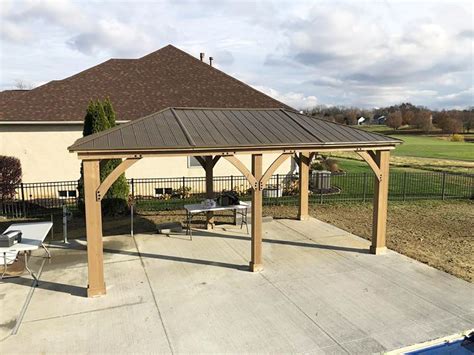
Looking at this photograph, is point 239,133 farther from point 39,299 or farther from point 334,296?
point 39,299

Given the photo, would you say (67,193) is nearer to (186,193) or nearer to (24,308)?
(186,193)

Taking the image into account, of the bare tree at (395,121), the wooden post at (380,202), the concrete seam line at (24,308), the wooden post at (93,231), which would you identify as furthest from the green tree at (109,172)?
the bare tree at (395,121)

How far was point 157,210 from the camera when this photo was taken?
1440 centimetres

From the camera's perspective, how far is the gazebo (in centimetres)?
696

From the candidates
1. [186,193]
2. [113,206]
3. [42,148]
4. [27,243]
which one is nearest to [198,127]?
[27,243]

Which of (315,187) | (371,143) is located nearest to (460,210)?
(315,187)

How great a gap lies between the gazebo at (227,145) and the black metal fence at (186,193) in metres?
6.31

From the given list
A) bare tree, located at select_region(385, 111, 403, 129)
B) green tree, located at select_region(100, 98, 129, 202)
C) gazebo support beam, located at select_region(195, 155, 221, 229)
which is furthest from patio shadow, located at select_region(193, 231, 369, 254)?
bare tree, located at select_region(385, 111, 403, 129)

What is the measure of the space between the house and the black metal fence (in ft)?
2.00

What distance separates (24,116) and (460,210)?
705 inches

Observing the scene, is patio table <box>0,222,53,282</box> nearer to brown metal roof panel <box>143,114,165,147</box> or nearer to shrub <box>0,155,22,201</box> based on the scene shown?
→ brown metal roof panel <box>143,114,165,147</box>

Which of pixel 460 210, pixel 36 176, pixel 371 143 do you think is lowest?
pixel 460 210

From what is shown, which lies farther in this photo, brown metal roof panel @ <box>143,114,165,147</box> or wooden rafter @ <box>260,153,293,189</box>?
wooden rafter @ <box>260,153,293,189</box>

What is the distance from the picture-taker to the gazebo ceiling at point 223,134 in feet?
23.7
